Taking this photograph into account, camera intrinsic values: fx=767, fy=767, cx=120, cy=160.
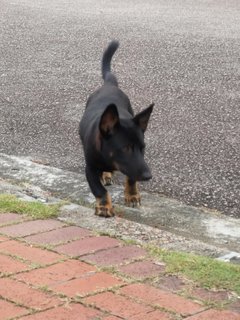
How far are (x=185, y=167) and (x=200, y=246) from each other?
1.69m

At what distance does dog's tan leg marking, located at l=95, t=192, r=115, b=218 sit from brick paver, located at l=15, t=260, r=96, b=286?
81 centimetres

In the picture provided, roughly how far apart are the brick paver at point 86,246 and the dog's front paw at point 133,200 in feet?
2.69

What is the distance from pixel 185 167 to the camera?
5547mm

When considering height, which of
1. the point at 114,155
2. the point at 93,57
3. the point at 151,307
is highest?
the point at 93,57

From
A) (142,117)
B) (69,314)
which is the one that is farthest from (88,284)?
(142,117)

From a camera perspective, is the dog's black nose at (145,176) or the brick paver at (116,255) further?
the dog's black nose at (145,176)

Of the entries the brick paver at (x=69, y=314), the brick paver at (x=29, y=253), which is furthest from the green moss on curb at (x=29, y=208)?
the brick paver at (x=69, y=314)

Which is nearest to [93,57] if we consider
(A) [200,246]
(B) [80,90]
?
(B) [80,90]

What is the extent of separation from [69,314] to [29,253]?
2.35ft

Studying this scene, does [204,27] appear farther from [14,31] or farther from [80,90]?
[80,90]

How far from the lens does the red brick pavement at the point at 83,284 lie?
3.08 m

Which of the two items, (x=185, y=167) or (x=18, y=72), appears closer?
(x=185, y=167)

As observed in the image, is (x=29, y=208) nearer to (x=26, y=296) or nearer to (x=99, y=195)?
(x=99, y=195)

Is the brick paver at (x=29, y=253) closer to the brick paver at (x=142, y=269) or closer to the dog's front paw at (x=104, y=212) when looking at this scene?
the brick paver at (x=142, y=269)
